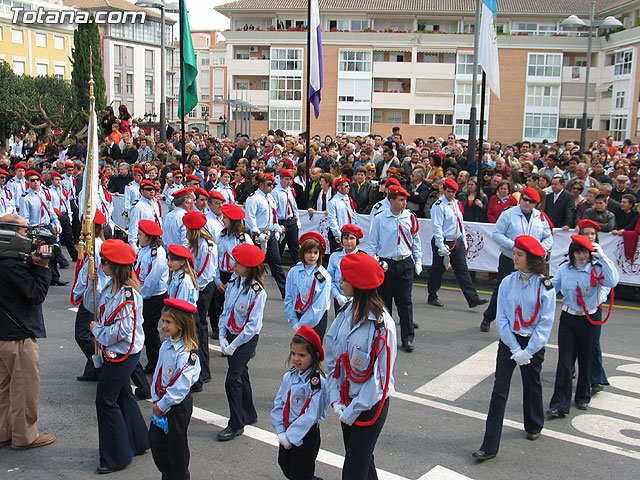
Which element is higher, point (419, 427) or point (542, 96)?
point (542, 96)

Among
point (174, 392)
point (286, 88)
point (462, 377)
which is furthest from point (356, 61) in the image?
point (174, 392)

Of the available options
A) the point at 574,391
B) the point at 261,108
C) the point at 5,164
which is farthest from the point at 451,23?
the point at 574,391

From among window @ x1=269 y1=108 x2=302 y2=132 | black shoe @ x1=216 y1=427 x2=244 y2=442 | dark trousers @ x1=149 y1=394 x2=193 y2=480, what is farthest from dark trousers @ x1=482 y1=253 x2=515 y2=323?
window @ x1=269 y1=108 x2=302 y2=132

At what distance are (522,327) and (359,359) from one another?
2.17m

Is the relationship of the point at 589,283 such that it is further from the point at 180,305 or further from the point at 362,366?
the point at 180,305

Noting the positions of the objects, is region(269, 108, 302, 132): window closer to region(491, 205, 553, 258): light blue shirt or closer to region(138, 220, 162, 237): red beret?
region(491, 205, 553, 258): light blue shirt

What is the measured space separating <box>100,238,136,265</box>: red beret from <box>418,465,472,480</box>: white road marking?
10.0 feet

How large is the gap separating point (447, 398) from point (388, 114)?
54.6 m

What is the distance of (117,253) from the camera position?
17.8 ft

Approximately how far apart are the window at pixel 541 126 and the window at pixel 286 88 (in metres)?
20.9

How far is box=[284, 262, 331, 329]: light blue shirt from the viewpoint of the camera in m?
6.32

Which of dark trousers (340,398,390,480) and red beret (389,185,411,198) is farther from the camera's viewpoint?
red beret (389,185,411,198)

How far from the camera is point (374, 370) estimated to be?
4.30m

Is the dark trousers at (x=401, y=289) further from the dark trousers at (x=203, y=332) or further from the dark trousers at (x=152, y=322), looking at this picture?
the dark trousers at (x=152, y=322)
